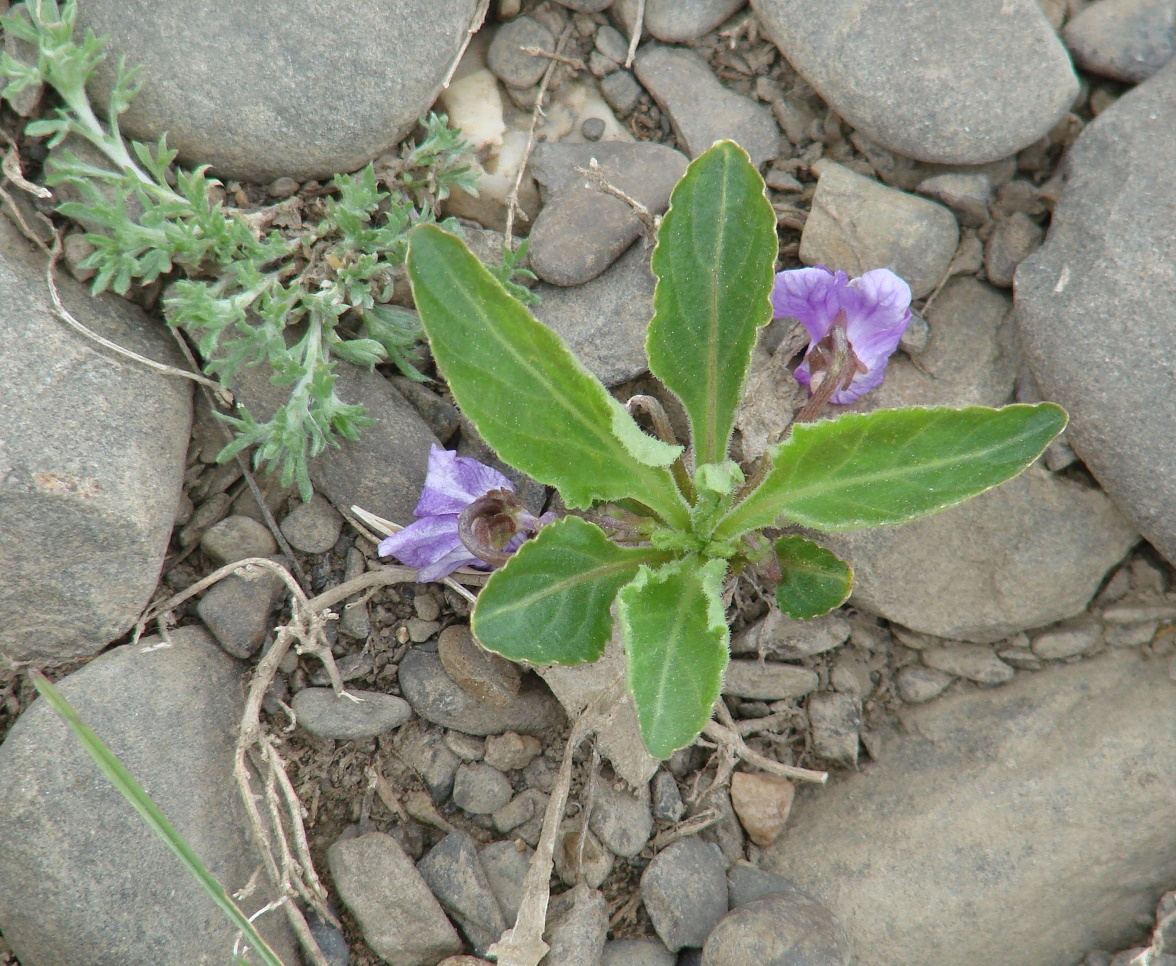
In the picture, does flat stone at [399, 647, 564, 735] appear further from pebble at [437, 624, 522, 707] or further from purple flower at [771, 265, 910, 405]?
purple flower at [771, 265, 910, 405]

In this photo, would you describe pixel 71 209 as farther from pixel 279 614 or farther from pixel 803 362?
pixel 803 362

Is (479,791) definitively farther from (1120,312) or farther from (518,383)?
(1120,312)

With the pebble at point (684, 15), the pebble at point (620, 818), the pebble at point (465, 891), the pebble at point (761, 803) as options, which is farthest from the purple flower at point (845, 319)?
the pebble at point (465, 891)

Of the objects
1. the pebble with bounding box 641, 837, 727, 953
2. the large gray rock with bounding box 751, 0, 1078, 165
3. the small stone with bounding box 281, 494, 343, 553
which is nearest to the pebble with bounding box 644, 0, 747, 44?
the large gray rock with bounding box 751, 0, 1078, 165

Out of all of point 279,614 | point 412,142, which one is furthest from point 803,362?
point 279,614

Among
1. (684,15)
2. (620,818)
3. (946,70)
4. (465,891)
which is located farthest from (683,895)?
(684,15)

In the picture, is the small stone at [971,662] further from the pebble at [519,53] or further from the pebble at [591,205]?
Result: the pebble at [519,53]
